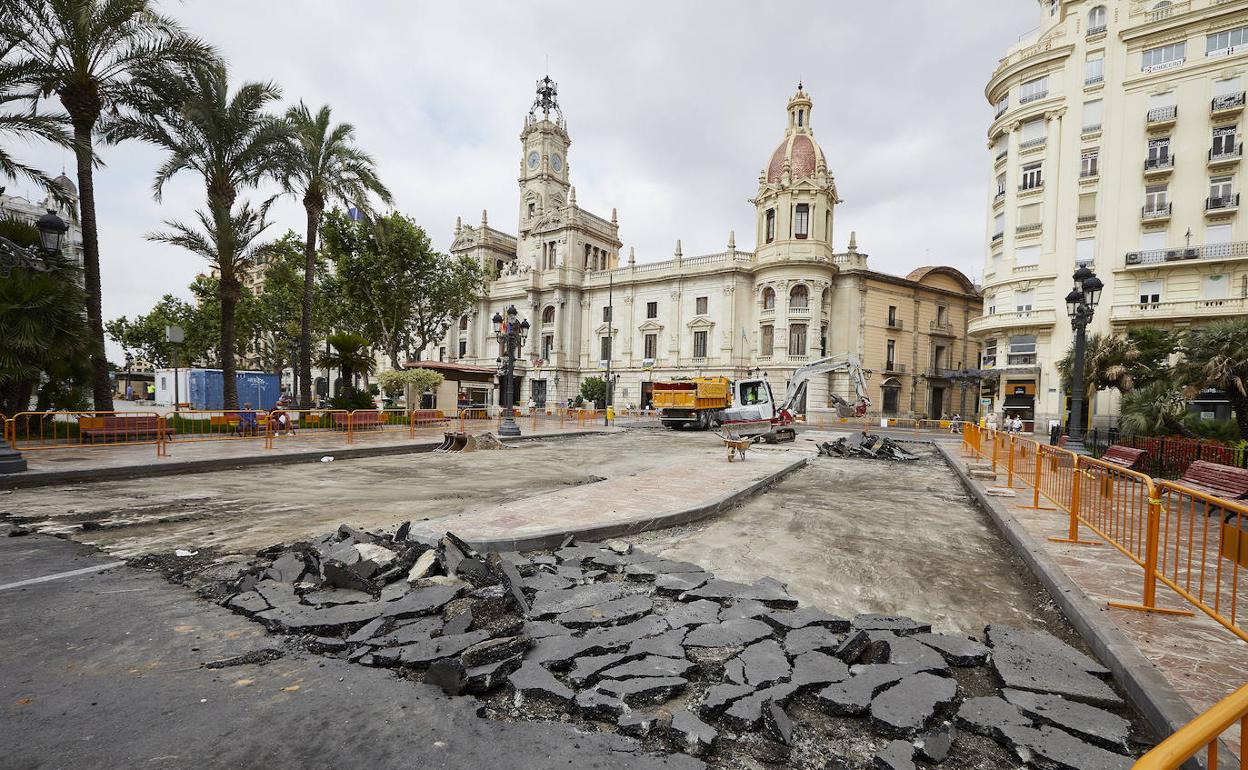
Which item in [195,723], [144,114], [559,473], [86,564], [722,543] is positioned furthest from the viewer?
[144,114]

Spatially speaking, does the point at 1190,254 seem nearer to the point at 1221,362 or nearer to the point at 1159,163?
the point at 1159,163

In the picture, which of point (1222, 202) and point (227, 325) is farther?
point (1222, 202)

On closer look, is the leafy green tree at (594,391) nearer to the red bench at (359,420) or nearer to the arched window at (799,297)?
the arched window at (799,297)

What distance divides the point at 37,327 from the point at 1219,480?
71.1 ft

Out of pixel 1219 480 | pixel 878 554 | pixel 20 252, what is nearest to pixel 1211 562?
pixel 1219 480

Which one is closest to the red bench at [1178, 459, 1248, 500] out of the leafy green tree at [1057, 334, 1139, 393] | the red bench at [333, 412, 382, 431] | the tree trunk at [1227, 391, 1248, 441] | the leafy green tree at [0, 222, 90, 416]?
the tree trunk at [1227, 391, 1248, 441]

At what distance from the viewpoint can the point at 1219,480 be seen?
711cm

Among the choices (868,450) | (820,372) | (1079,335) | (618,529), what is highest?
(1079,335)

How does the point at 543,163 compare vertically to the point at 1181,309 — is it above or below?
above

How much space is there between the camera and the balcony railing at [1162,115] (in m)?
27.8

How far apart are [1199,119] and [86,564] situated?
43.7 meters

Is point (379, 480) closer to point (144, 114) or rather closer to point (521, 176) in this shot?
point (144, 114)

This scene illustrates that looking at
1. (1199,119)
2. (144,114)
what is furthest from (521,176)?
(1199,119)

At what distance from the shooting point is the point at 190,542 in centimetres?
597
